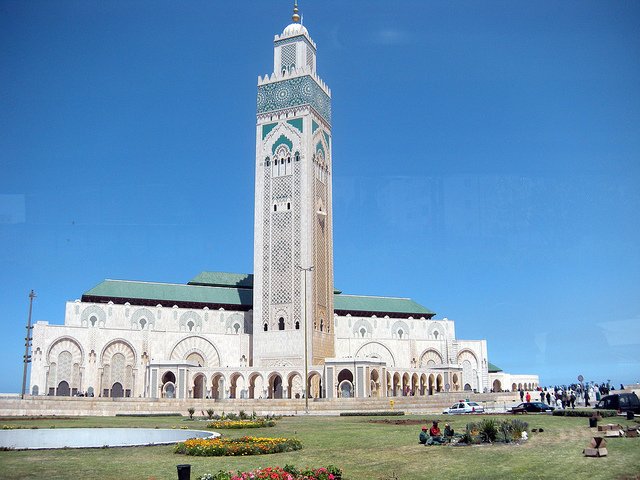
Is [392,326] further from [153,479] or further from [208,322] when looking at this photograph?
[153,479]

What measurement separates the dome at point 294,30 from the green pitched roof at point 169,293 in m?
24.4

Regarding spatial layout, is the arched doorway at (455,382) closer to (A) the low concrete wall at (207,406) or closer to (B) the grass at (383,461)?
(A) the low concrete wall at (207,406)

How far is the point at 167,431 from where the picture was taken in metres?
18.9

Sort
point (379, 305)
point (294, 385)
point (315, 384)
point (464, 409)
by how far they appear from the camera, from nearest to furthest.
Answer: point (464, 409)
point (315, 384)
point (294, 385)
point (379, 305)

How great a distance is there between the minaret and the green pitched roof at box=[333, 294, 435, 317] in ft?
29.0

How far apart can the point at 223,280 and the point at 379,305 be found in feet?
53.2

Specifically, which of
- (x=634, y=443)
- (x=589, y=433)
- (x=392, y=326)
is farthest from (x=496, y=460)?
(x=392, y=326)

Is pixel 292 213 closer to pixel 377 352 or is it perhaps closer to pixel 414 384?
pixel 377 352

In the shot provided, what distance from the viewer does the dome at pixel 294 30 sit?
61.0 m

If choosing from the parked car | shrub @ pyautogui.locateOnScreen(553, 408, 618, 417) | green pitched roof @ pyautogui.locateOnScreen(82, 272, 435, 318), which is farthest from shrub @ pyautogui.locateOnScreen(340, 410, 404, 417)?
green pitched roof @ pyautogui.locateOnScreen(82, 272, 435, 318)

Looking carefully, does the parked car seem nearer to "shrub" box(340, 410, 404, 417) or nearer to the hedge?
"shrub" box(340, 410, 404, 417)

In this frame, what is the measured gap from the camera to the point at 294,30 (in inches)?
2418

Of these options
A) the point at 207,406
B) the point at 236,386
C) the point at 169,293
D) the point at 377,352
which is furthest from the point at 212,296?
the point at 207,406

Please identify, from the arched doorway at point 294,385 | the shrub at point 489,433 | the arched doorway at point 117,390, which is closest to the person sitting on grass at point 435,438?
the shrub at point 489,433
